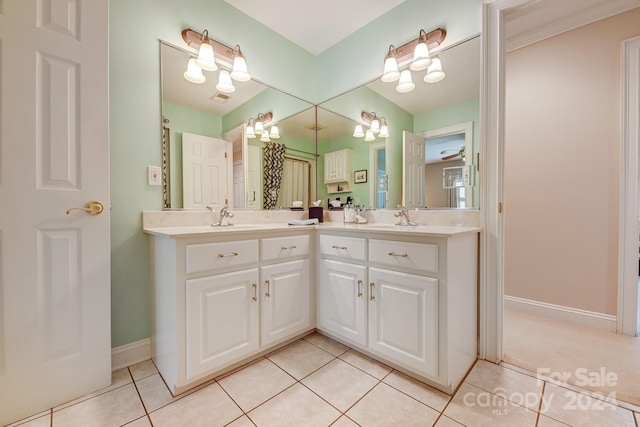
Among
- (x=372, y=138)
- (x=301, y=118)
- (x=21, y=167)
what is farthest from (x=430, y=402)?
(x=301, y=118)

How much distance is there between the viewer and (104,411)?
3.79 ft

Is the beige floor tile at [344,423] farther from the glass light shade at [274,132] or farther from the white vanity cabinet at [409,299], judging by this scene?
the glass light shade at [274,132]

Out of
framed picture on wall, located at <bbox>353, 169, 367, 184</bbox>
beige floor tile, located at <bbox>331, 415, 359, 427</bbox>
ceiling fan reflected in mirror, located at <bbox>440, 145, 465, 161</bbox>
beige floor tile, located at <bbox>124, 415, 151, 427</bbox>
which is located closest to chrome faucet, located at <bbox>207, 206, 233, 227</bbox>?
beige floor tile, located at <bbox>124, 415, 151, 427</bbox>

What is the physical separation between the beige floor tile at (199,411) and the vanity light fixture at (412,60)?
2.30 m

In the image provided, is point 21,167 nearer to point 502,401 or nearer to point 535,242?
point 502,401

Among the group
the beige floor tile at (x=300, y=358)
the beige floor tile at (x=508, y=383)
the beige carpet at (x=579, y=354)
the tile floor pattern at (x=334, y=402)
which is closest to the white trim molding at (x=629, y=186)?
the beige carpet at (x=579, y=354)

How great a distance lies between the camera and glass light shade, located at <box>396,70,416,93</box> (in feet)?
6.29

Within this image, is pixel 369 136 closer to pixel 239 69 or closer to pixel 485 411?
pixel 239 69

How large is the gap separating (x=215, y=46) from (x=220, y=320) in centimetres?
192

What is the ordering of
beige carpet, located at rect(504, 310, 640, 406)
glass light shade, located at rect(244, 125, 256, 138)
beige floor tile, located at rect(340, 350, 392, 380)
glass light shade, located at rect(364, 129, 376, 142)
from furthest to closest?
glass light shade, located at rect(364, 129, 376, 142), glass light shade, located at rect(244, 125, 256, 138), beige floor tile, located at rect(340, 350, 392, 380), beige carpet, located at rect(504, 310, 640, 406)

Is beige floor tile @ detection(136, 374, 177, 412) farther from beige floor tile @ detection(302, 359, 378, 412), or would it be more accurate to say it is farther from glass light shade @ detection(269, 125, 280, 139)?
glass light shade @ detection(269, 125, 280, 139)

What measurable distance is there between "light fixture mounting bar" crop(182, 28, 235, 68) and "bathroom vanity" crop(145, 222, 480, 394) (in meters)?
1.35

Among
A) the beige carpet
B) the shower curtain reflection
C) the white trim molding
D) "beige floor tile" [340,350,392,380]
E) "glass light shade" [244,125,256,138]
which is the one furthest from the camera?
the shower curtain reflection

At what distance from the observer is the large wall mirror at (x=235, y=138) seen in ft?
5.58
